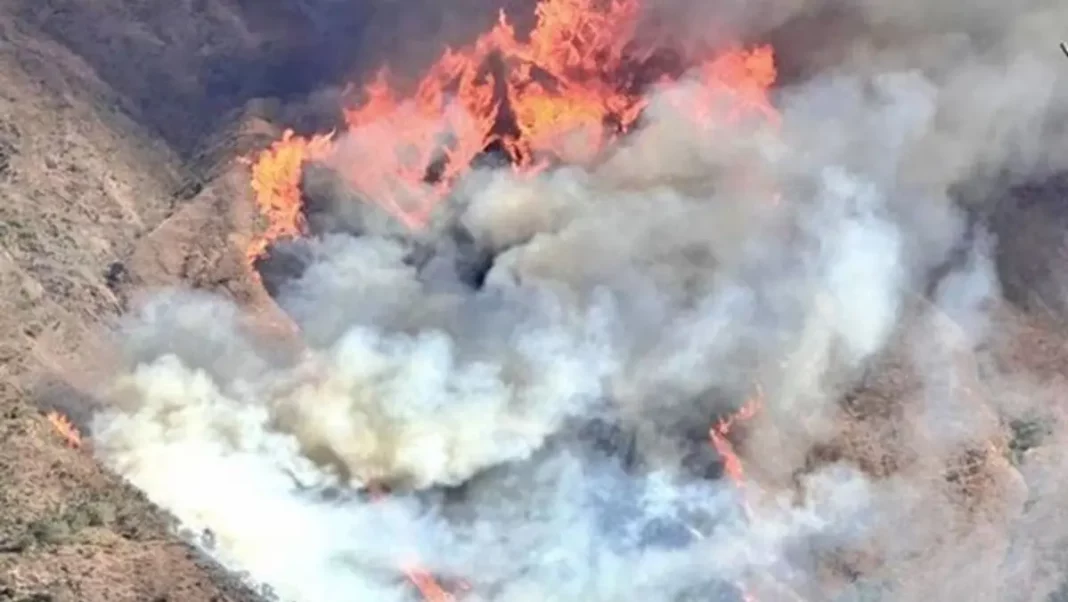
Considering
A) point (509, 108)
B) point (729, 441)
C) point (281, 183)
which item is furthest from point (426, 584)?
point (509, 108)

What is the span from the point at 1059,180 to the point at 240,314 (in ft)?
62.3

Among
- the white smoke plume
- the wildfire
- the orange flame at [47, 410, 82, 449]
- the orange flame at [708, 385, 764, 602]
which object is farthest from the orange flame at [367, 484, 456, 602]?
the wildfire

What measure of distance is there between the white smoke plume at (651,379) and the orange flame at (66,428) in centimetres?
33

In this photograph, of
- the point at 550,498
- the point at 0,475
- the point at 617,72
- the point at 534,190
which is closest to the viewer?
the point at 0,475

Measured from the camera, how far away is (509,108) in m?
29.4

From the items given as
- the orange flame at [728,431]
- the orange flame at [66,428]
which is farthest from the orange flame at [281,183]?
the orange flame at [728,431]

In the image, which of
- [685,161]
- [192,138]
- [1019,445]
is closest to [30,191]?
[192,138]

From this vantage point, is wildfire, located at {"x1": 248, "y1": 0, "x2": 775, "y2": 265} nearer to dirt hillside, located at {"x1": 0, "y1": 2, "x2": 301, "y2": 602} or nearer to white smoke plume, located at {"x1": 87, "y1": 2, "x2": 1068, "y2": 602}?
white smoke plume, located at {"x1": 87, "y1": 2, "x2": 1068, "y2": 602}

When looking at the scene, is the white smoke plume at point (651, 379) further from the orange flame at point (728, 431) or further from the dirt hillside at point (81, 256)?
the dirt hillside at point (81, 256)

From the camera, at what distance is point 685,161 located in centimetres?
2855

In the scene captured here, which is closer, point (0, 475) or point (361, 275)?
point (0, 475)

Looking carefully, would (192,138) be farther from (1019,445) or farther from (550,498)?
(1019,445)

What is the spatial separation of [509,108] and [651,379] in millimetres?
7474

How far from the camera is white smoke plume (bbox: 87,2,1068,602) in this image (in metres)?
22.8
